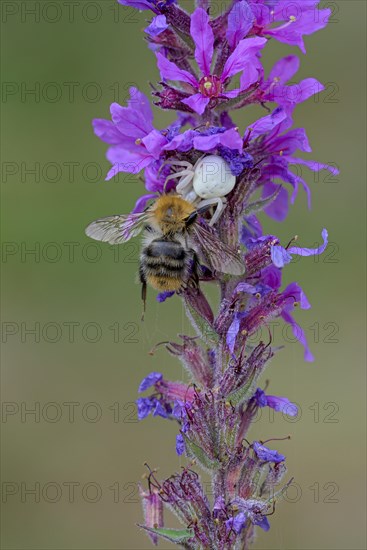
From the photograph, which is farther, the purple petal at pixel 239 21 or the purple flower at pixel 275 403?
the purple flower at pixel 275 403

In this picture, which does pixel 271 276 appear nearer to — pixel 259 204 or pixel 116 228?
pixel 259 204

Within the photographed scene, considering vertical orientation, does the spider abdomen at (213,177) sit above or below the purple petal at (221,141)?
below

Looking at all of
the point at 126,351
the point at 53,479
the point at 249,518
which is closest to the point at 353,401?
the point at 126,351

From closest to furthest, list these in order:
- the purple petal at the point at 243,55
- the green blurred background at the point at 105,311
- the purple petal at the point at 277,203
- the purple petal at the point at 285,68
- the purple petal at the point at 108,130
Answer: the purple petal at the point at 243,55
the purple petal at the point at 285,68
the purple petal at the point at 108,130
the purple petal at the point at 277,203
the green blurred background at the point at 105,311

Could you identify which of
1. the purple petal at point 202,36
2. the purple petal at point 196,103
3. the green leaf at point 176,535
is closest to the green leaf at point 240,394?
the green leaf at point 176,535

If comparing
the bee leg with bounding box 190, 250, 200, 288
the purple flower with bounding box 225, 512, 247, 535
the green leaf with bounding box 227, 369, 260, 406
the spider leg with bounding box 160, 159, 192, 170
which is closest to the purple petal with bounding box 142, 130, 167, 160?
the spider leg with bounding box 160, 159, 192, 170

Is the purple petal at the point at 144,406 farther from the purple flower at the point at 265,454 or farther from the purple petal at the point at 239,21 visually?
the purple petal at the point at 239,21

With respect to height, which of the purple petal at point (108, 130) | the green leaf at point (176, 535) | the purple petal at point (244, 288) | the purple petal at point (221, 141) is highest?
the purple petal at point (108, 130)
